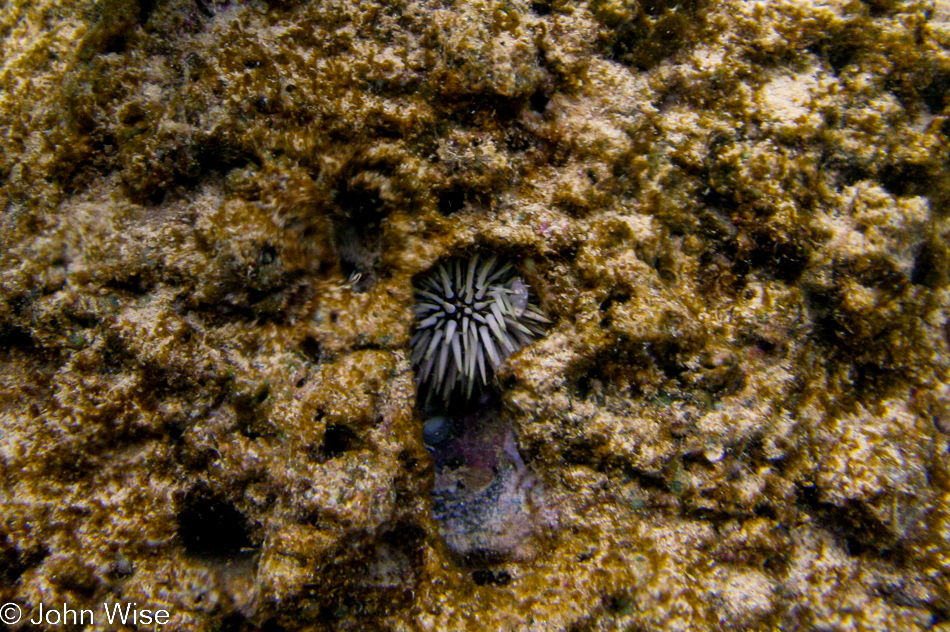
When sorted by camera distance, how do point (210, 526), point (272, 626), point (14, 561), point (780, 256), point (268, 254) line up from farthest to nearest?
point (780, 256) → point (268, 254) → point (210, 526) → point (272, 626) → point (14, 561)

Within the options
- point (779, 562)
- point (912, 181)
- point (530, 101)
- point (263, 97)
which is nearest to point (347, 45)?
point (263, 97)

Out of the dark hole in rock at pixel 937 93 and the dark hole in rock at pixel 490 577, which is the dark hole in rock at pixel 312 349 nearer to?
the dark hole in rock at pixel 490 577

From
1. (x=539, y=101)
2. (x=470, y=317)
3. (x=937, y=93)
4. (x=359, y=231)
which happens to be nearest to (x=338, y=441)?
(x=470, y=317)

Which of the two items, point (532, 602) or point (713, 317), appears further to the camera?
point (713, 317)

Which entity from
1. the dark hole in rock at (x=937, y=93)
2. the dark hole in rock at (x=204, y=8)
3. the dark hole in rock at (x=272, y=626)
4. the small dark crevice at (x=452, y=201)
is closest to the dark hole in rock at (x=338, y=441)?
the dark hole in rock at (x=272, y=626)

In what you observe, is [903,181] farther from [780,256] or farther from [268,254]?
Result: [268,254]

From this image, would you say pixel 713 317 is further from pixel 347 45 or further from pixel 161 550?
pixel 161 550
